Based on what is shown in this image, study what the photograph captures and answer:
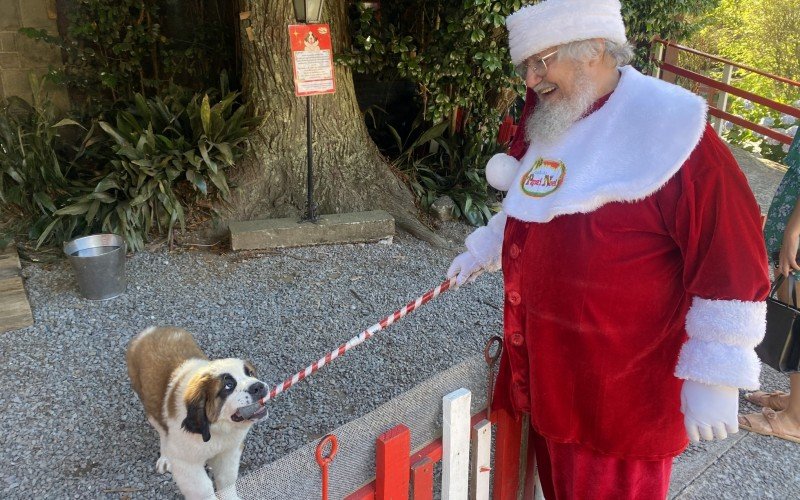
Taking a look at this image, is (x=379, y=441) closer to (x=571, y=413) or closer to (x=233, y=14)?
(x=571, y=413)

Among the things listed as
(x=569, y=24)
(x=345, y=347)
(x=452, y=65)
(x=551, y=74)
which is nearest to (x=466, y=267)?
(x=345, y=347)

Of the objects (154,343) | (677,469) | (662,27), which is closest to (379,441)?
(154,343)

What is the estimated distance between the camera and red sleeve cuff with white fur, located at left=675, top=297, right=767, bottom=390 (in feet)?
4.64

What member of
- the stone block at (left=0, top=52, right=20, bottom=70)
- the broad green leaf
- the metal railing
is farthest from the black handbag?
the stone block at (left=0, top=52, right=20, bottom=70)

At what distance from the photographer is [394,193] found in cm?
591

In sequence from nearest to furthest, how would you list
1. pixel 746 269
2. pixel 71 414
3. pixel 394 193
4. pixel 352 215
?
pixel 746 269
pixel 71 414
pixel 352 215
pixel 394 193

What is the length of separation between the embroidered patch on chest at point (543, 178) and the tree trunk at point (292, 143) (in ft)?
12.4

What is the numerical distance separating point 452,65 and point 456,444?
457 cm

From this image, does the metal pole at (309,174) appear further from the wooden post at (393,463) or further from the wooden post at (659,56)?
the wooden post at (659,56)

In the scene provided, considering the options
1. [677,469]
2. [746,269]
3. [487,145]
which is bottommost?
[677,469]

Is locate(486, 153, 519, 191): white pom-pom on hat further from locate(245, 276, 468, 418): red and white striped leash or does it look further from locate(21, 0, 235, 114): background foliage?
locate(21, 0, 235, 114): background foliage

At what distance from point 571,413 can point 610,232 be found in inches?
21.2

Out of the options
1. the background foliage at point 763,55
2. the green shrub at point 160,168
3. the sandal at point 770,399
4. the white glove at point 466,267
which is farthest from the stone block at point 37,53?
the background foliage at point 763,55

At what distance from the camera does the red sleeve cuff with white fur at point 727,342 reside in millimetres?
1414
